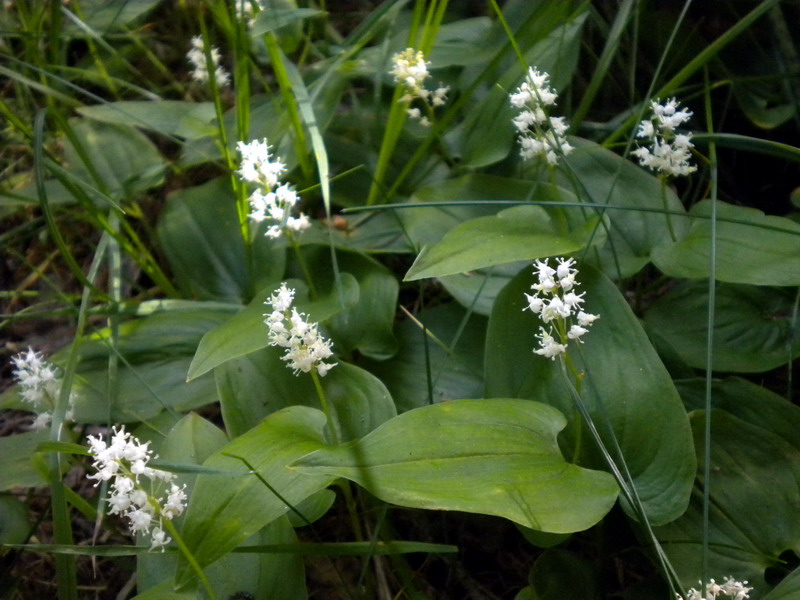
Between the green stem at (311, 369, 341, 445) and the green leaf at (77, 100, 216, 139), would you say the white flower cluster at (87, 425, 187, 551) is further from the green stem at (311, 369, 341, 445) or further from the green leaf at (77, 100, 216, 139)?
the green leaf at (77, 100, 216, 139)

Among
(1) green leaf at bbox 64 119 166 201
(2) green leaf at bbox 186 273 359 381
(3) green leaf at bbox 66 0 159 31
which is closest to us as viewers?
(2) green leaf at bbox 186 273 359 381

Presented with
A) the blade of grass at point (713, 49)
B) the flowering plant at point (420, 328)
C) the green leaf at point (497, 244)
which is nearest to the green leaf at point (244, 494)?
the flowering plant at point (420, 328)

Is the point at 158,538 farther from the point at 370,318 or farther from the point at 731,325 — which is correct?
the point at 731,325

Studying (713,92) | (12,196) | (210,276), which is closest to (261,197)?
(210,276)

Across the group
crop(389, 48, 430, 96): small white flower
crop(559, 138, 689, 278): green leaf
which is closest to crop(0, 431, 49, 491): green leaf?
crop(389, 48, 430, 96): small white flower

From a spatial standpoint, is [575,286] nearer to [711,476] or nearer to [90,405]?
[711,476]

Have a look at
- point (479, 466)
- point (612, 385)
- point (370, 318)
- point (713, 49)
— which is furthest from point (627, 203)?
point (479, 466)

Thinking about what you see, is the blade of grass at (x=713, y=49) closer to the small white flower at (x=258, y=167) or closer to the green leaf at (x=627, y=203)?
the green leaf at (x=627, y=203)
